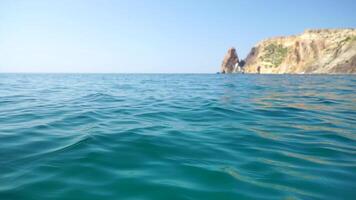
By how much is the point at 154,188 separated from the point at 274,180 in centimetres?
170

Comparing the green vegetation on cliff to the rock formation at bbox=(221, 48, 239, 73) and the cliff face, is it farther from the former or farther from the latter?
the rock formation at bbox=(221, 48, 239, 73)

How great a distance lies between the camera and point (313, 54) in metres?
108

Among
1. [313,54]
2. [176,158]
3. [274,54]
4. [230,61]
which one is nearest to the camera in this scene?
[176,158]

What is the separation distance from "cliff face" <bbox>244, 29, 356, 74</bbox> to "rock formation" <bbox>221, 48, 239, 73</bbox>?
1936 centimetres

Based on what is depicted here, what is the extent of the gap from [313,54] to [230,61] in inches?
3057

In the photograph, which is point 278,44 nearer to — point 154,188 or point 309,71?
point 309,71

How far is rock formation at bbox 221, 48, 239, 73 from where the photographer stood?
592 ft

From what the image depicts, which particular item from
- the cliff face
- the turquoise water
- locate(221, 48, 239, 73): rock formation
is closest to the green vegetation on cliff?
the cliff face

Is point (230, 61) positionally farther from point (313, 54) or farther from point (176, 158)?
point (176, 158)

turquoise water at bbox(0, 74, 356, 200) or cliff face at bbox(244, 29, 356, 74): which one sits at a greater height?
cliff face at bbox(244, 29, 356, 74)

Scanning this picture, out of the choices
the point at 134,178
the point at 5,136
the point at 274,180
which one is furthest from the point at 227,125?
the point at 5,136

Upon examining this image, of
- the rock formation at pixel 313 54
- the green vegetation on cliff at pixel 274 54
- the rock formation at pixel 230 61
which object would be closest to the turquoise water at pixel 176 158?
the rock formation at pixel 313 54

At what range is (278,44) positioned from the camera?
16100 cm

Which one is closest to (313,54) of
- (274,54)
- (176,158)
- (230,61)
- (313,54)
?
(313,54)
